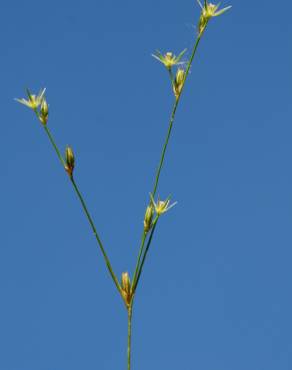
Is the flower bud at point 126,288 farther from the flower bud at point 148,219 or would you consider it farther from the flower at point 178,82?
the flower at point 178,82

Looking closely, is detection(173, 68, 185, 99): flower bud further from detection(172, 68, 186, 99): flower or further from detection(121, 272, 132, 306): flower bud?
detection(121, 272, 132, 306): flower bud

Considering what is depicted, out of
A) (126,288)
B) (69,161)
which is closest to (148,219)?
(126,288)

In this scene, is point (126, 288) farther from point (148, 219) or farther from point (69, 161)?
point (69, 161)

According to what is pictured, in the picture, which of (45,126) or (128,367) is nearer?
(128,367)

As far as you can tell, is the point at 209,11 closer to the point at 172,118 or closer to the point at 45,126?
the point at 172,118

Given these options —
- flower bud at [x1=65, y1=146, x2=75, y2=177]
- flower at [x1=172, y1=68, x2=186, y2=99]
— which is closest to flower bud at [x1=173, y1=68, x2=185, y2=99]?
flower at [x1=172, y1=68, x2=186, y2=99]

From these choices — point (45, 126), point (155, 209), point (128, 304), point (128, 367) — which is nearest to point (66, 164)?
point (45, 126)

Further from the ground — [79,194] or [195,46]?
[195,46]
